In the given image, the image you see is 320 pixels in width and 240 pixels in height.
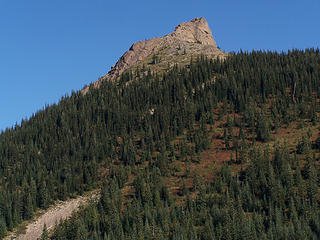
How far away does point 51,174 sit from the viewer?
180m

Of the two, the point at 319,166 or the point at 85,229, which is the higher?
the point at 319,166

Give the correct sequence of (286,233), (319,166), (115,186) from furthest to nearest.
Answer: (115,186)
(319,166)
(286,233)

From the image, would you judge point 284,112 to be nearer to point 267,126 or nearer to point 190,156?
point 267,126

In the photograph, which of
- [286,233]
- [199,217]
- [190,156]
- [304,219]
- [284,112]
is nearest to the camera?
[286,233]

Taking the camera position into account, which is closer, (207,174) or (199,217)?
(199,217)

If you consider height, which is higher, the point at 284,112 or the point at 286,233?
the point at 284,112

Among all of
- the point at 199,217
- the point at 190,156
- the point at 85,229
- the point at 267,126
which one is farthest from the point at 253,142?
the point at 85,229

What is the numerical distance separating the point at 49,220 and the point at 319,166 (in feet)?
320

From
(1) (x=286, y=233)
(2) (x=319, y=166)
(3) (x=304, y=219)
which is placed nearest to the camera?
(1) (x=286, y=233)

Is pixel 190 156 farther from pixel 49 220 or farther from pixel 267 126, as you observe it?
pixel 49 220

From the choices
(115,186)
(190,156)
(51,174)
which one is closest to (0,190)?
(51,174)

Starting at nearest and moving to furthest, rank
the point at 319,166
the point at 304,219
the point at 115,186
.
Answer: the point at 304,219 < the point at 319,166 < the point at 115,186

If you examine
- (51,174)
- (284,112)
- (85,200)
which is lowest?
(85,200)

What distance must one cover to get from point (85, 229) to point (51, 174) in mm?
57165
